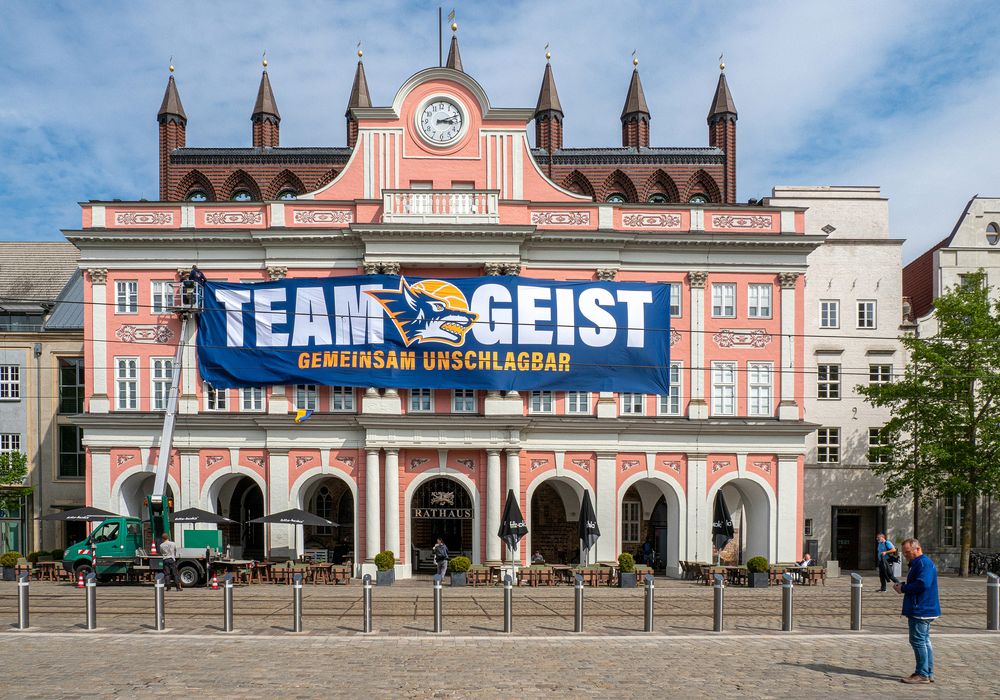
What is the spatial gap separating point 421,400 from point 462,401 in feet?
5.17

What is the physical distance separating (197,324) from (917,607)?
28.0 metres

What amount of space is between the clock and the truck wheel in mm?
18032

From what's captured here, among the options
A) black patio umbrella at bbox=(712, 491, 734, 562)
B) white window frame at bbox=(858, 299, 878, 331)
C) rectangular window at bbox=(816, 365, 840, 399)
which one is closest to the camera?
black patio umbrella at bbox=(712, 491, 734, 562)

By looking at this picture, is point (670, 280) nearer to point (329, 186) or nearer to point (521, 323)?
point (521, 323)

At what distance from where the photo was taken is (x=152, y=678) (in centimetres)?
1331

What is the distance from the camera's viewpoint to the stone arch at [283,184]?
46.9 m

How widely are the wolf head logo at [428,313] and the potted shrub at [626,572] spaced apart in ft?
32.5

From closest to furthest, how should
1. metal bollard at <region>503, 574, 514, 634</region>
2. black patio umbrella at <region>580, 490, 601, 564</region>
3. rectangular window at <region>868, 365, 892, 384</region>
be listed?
metal bollard at <region>503, 574, 514, 634</region>
black patio umbrella at <region>580, 490, 601, 564</region>
rectangular window at <region>868, 365, 892, 384</region>

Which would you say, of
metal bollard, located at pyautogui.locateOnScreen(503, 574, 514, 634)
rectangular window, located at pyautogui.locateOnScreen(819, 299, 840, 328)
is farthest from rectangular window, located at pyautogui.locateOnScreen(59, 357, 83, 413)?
rectangular window, located at pyautogui.locateOnScreen(819, 299, 840, 328)

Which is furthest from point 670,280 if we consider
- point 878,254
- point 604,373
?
point 878,254

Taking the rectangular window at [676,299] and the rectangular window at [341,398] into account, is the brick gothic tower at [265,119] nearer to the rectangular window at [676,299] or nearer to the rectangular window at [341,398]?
the rectangular window at [341,398]

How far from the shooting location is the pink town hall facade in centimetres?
3288

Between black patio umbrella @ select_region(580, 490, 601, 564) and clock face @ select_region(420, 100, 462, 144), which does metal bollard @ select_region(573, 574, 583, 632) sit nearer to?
black patio umbrella @ select_region(580, 490, 601, 564)

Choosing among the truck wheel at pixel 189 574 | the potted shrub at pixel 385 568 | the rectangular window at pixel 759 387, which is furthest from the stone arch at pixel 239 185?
the rectangular window at pixel 759 387
